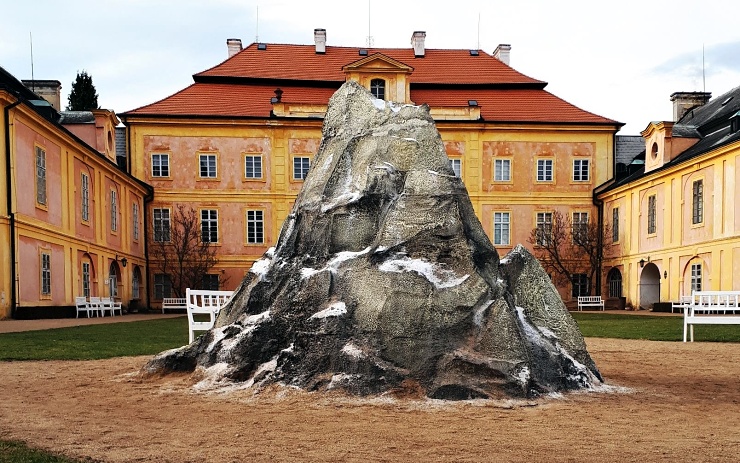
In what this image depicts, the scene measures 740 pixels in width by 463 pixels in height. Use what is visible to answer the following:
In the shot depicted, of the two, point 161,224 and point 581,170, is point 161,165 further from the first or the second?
point 581,170

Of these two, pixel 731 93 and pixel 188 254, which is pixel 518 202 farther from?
pixel 188 254

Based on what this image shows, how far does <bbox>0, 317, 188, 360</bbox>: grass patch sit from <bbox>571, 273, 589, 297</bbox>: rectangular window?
24454 millimetres

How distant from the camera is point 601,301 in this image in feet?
103

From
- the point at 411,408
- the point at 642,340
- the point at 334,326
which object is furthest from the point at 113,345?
the point at 642,340

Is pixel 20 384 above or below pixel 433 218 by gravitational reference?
below

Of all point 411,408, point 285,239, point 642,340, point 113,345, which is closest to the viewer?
point 411,408

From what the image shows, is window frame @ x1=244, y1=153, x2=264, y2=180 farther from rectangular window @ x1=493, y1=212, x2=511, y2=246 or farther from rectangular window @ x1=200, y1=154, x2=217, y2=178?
rectangular window @ x1=493, y1=212, x2=511, y2=246

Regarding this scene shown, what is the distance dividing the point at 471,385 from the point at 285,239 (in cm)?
272

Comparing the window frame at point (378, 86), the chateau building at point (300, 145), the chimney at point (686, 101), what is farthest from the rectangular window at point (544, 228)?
the window frame at point (378, 86)

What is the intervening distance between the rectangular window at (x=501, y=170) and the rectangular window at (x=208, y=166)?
582 inches

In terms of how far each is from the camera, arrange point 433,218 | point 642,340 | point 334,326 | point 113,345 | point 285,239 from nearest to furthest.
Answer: point 334,326 < point 433,218 < point 285,239 < point 113,345 < point 642,340

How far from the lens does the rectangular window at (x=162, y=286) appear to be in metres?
33.0

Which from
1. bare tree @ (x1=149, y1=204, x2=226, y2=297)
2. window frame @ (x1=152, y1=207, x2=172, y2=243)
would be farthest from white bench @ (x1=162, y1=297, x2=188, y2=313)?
window frame @ (x1=152, y1=207, x2=172, y2=243)

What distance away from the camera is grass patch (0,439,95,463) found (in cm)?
404
